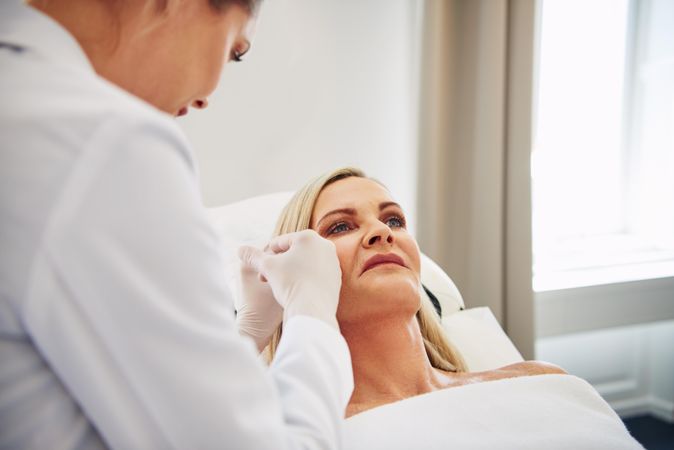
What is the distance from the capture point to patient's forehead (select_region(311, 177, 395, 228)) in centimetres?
105

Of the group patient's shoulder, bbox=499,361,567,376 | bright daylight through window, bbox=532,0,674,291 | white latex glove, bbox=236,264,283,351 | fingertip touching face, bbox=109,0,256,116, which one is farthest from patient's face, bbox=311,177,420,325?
bright daylight through window, bbox=532,0,674,291

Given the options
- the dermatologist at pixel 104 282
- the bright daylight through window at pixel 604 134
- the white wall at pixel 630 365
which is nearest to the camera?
the dermatologist at pixel 104 282

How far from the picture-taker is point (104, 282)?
367 millimetres

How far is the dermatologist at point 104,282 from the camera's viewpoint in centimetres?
36

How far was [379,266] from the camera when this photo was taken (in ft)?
3.22

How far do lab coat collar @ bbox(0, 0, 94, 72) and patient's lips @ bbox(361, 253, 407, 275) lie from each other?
63cm

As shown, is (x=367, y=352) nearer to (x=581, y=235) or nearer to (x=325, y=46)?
(x=325, y=46)

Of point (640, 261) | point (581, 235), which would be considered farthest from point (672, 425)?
point (581, 235)

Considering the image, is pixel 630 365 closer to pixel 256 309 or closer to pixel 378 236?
pixel 378 236

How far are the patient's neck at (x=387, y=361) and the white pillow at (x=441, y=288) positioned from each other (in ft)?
0.87

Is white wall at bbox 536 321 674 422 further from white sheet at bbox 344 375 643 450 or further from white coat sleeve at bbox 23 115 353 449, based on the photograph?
white coat sleeve at bbox 23 115 353 449

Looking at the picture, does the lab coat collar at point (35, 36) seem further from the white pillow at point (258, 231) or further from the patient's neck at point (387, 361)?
the white pillow at point (258, 231)

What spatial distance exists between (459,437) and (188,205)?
58 centimetres

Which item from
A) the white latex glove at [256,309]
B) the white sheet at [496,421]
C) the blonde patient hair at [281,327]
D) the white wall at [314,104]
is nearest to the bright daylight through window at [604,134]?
the white wall at [314,104]
